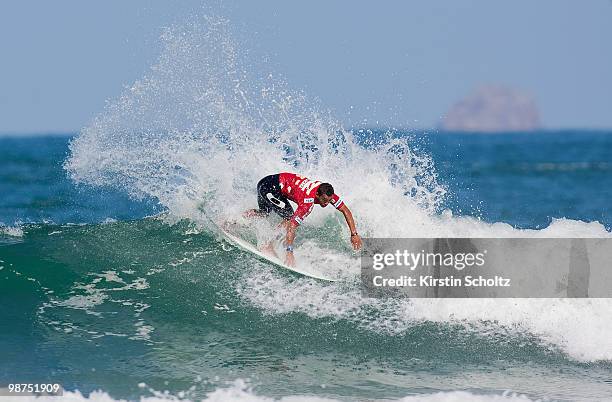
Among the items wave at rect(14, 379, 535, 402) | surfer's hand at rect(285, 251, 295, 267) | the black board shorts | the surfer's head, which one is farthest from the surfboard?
wave at rect(14, 379, 535, 402)

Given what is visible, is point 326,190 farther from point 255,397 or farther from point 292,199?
point 255,397

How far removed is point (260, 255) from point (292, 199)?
2.67ft

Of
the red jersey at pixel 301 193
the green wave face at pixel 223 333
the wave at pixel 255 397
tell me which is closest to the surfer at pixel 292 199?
the red jersey at pixel 301 193

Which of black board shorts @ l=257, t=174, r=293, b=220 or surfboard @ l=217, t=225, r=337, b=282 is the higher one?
black board shorts @ l=257, t=174, r=293, b=220

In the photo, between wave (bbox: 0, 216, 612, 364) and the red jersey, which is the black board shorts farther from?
wave (bbox: 0, 216, 612, 364)

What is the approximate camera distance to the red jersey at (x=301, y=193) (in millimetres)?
9852

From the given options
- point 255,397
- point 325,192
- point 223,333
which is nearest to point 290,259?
point 325,192

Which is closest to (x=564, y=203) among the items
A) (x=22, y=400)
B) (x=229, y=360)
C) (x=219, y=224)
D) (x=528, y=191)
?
(x=528, y=191)

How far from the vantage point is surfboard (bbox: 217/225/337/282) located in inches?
393

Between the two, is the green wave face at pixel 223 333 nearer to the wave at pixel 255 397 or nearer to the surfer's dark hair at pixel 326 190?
the wave at pixel 255 397

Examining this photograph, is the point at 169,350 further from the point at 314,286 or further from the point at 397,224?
the point at 397,224

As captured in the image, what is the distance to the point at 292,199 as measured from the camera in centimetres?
1020

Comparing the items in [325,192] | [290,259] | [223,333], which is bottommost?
[223,333]

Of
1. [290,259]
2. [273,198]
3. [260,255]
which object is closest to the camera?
[290,259]
